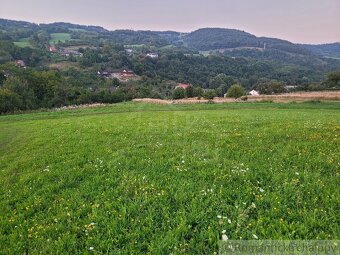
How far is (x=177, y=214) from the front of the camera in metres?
7.14

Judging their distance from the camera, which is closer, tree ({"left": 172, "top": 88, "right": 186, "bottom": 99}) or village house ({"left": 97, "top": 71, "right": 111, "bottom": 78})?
tree ({"left": 172, "top": 88, "right": 186, "bottom": 99})

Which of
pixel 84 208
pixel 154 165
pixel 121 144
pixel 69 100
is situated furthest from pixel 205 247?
pixel 69 100

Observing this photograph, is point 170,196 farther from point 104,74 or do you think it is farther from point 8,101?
point 104,74

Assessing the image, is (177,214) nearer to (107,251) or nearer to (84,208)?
(107,251)

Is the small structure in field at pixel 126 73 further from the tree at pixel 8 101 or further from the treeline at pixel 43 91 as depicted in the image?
the tree at pixel 8 101

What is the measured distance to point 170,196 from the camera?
26.8ft

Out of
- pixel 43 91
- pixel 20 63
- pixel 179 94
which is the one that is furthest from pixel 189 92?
pixel 20 63

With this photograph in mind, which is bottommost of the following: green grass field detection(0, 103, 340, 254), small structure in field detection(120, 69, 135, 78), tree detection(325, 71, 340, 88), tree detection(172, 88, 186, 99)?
tree detection(172, 88, 186, 99)

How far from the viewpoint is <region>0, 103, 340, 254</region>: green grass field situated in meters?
6.27

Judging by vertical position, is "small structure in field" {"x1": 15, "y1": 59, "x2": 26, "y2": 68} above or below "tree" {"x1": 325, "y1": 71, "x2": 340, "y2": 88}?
above

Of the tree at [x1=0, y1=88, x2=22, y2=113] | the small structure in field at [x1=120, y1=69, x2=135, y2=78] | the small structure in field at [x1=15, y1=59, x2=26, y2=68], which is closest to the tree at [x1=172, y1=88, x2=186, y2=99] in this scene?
the tree at [x1=0, y1=88, x2=22, y2=113]

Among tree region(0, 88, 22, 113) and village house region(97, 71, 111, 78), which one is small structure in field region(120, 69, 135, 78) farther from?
tree region(0, 88, 22, 113)

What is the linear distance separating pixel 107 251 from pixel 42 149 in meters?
10.9

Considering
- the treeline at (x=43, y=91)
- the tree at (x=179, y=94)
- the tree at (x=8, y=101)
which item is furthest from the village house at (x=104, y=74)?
the tree at (x=8, y=101)
